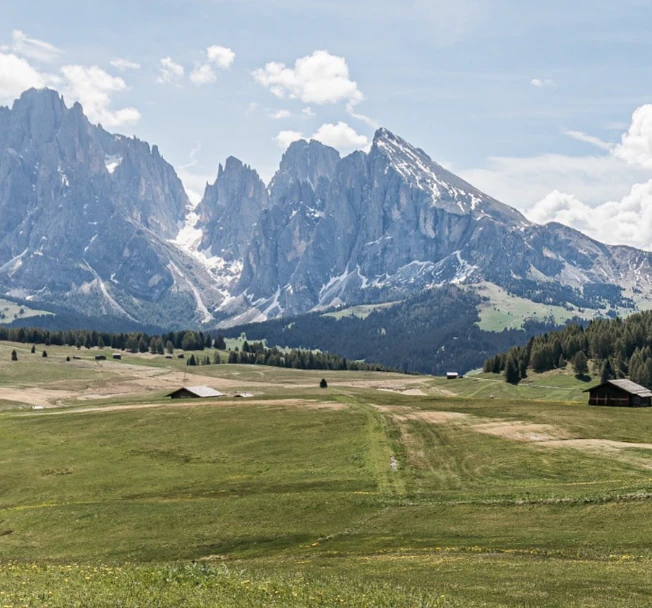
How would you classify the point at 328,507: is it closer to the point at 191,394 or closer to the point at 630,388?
the point at 630,388

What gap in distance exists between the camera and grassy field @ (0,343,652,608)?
101 ft

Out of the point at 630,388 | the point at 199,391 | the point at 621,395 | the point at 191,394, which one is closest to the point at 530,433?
the point at 621,395

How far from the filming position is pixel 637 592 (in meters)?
30.7

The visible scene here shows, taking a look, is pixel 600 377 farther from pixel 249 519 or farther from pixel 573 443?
pixel 249 519

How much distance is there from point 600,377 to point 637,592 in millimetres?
180247

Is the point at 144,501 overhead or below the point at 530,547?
below

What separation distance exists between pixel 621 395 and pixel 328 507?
89495 mm

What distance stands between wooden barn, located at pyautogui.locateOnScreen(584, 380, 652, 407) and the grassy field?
23657mm

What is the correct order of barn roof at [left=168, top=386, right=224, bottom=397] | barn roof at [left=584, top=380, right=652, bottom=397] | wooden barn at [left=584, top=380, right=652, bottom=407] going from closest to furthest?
1. barn roof at [left=584, top=380, right=652, bottom=397]
2. wooden barn at [left=584, top=380, right=652, bottom=407]
3. barn roof at [left=168, top=386, right=224, bottom=397]

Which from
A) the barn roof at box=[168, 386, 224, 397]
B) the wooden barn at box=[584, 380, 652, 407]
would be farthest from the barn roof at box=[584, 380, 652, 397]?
the barn roof at box=[168, 386, 224, 397]

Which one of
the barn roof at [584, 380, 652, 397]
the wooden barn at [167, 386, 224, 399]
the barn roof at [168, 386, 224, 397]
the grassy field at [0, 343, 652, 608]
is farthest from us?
the barn roof at [168, 386, 224, 397]

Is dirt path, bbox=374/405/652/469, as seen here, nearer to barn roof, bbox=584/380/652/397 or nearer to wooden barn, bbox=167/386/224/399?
barn roof, bbox=584/380/652/397

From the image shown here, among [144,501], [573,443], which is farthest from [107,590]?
[573,443]

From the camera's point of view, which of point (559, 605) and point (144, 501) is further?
point (144, 501)
